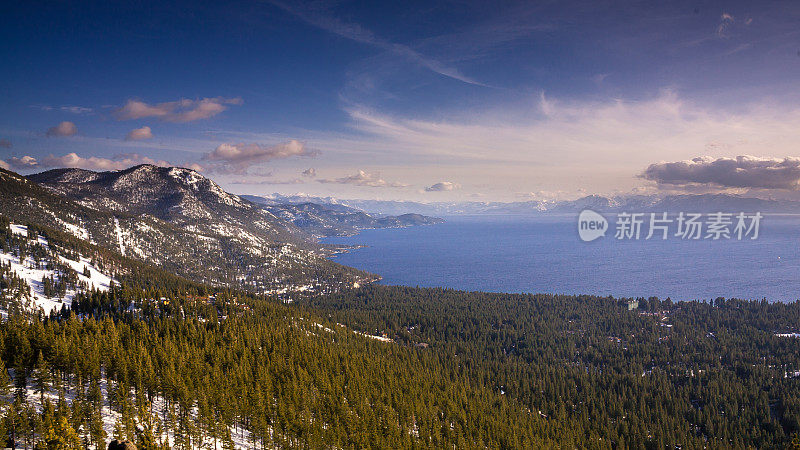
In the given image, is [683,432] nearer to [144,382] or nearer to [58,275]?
[144,382]

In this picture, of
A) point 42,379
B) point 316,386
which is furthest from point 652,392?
point 42,379

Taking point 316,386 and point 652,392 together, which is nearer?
point 316,386

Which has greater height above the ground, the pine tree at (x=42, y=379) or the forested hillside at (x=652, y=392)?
the pine tree at (x=42, y=379)

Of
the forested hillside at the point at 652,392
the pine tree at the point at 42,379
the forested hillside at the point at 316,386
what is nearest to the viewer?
the pine tree at the point at 42,379

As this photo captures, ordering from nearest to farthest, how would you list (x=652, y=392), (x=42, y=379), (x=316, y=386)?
(x=42, y=379)
(x=316, y=386)
(x=652, y=392)

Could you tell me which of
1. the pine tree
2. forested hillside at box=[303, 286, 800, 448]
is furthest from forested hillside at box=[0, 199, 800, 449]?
forested hillside at box=[303, 286, 800, 448]

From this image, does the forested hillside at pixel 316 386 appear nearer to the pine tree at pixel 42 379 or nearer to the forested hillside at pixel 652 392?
the pine tree at pixel 42 379

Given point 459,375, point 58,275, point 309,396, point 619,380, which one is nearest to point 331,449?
point 309,396

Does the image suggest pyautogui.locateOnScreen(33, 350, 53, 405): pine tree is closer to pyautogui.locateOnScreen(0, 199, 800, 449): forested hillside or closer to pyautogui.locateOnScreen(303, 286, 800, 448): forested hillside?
pyautogui.locateOnScreen(0, 199, 800, 449): forested hillside

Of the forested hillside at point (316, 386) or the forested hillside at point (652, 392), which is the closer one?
the forested hillside at point (316, 386)

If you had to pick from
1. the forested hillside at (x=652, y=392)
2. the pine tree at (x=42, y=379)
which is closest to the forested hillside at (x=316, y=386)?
the pine tree at (x=42, y=379)

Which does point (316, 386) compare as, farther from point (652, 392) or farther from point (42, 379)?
point (652, 392)
